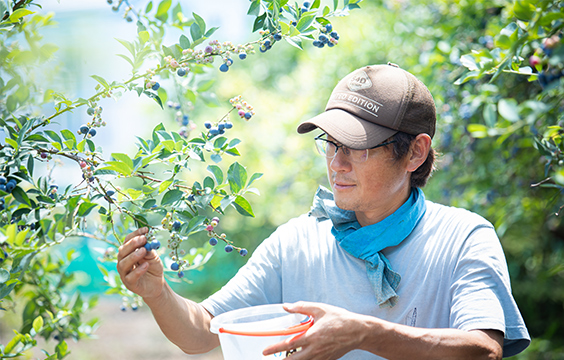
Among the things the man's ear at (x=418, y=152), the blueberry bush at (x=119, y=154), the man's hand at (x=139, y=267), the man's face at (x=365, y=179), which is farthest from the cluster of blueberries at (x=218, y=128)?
the man's ear at (x=418, y=152)

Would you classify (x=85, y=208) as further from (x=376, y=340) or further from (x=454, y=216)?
(x=454, y=216)

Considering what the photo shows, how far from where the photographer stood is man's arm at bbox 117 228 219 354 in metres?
1.25

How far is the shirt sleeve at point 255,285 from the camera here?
1.55m

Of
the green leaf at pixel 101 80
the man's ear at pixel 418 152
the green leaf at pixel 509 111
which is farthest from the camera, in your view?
the man's ear at pixel 418 152

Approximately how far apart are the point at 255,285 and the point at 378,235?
419 millimetres

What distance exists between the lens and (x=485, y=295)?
1.26 metres

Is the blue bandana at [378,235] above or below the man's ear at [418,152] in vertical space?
below

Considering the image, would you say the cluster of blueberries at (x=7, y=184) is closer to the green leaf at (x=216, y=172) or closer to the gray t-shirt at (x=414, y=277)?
the green leaf at (x=216, y=172)

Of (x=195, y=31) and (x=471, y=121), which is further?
(x=471, y=121)

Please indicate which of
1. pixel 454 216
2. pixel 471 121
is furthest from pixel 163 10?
pixel 471 121

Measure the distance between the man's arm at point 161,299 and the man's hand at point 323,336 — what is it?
16.4 inches

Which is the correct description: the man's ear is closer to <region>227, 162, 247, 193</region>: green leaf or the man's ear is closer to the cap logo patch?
the cap logo patch

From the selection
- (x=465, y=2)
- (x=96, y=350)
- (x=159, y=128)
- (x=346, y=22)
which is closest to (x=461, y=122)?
(x=465, y=2)

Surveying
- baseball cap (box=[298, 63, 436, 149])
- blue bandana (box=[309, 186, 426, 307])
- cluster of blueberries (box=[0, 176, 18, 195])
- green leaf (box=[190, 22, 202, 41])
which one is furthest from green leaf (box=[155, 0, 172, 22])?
blue bandana (box=[309, 186, 426, 307])
